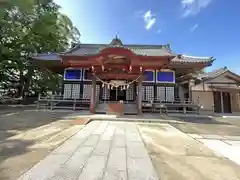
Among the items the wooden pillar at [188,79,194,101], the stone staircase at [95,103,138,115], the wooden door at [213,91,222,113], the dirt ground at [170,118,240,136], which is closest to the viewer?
the dirt ground at [170,118,240,136]

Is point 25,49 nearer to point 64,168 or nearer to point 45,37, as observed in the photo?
point 45,37

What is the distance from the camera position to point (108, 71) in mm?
13391

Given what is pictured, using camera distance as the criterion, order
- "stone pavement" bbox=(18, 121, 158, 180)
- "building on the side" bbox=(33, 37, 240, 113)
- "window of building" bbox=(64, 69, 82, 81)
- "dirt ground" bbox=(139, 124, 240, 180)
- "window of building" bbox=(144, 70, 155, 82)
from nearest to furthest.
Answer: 1. "stone pavement" bbox=(18, 121, 158, 180)
2. "dirt ground" bbox=(139, 124, 240, 180)
3. "building on the side" bbox=(33, 37, 240, 113)
4. "window of building" bbox=(144, 70, 155, 82)
5. "window of building" bbox=(64, 69, 82, 81)

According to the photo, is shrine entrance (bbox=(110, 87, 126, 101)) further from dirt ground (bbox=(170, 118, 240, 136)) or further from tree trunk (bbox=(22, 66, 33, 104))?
tree trunk (bbox=(22, 66, 33, 104))

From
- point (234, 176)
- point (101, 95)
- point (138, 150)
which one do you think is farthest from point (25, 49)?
point (234, 176)

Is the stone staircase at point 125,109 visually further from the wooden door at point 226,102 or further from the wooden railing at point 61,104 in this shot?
the wooden door at point 226,102

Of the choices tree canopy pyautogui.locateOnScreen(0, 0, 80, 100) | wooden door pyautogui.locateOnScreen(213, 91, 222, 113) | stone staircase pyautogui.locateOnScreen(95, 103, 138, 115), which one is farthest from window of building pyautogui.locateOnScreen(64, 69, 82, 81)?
wooden door pyautogui.locateOnScreen(213, 91, 222, 113)

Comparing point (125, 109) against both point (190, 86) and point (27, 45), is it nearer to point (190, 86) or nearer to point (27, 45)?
point (190, 86)

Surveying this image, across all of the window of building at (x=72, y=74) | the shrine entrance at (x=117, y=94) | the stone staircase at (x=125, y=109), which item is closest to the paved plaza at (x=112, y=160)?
the stone staircase at (x=125, y=109)

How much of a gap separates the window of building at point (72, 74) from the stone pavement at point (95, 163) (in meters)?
12.0

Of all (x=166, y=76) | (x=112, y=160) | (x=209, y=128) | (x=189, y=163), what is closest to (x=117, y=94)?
(x=166, y=76)

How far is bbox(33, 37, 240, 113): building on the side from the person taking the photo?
1232 centimetres

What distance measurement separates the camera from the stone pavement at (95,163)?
2.69 m

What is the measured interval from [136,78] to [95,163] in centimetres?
1045
